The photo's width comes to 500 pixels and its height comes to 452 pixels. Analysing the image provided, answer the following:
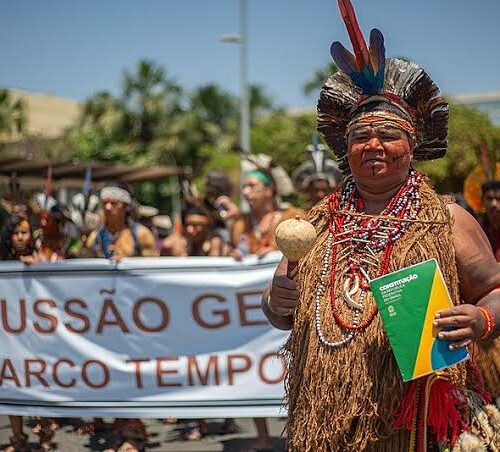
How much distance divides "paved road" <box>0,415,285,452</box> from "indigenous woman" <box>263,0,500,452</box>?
3.11 meters

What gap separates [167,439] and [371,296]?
3.85m

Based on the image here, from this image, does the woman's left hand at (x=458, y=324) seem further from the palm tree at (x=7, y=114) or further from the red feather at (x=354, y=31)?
the palm tree at (x=7, y=114)

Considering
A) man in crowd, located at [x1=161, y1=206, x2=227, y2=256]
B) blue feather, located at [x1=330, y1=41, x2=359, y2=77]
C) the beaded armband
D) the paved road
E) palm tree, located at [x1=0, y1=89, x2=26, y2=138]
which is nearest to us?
the beaded armband

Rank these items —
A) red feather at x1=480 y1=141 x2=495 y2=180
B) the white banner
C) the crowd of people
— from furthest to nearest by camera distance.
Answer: red feather at x1=480 y1=141 x2=495 y2=180, the crowd of people, the white banner

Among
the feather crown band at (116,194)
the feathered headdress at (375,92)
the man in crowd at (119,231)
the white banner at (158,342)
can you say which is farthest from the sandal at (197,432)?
the feathered headdress at (375,92)

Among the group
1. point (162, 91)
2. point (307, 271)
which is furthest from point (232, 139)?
point (307, 271)

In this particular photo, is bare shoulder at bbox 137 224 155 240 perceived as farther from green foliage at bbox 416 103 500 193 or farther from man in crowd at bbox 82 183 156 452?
green foliage at bbox 416 103 500 193

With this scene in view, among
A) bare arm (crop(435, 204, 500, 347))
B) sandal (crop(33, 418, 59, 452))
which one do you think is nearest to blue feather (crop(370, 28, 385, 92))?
bare arm (crop(435, 204, 500, 347))

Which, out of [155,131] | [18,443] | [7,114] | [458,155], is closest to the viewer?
[18,443]

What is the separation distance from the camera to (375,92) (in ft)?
9.46

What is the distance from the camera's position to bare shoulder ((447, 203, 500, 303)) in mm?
2736

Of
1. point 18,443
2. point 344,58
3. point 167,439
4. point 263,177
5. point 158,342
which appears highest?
point 344,58

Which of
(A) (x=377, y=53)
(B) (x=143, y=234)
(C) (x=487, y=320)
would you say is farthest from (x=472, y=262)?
(B) (x=143, y=234)

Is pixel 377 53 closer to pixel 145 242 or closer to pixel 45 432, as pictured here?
pixel 145 242
